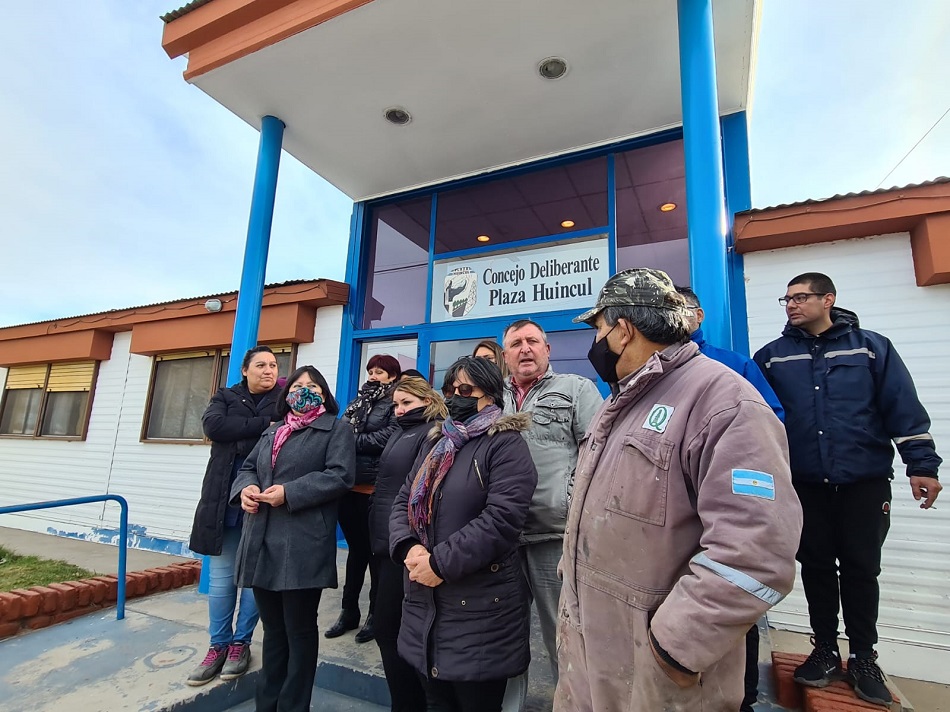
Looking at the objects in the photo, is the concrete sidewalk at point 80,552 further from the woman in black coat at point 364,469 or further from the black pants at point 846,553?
the black pants at point 846,553

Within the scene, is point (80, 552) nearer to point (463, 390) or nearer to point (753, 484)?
point (463, 390)

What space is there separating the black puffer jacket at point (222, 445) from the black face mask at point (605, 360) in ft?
6.68

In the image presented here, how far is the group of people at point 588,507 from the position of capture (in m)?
1.07

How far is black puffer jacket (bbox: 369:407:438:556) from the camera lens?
2377 mm

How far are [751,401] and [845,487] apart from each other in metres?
1.56

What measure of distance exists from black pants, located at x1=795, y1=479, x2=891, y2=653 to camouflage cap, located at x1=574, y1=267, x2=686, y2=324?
4.98 ft

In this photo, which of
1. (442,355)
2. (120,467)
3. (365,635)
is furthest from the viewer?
(120,467)

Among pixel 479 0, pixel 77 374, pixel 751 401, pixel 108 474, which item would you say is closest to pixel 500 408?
pixel 751 401

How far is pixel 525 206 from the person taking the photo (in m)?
5.27

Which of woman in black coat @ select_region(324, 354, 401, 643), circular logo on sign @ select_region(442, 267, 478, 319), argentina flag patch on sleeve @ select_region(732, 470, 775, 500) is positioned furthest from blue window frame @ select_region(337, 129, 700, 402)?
argentina flag patch on sleeve @ select_region(732, 470, 775, 500)

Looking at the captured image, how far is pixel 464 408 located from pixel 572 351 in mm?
2713

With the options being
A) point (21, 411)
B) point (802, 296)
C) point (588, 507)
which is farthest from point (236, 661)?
point (21, 411)

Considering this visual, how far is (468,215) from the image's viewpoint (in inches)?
218

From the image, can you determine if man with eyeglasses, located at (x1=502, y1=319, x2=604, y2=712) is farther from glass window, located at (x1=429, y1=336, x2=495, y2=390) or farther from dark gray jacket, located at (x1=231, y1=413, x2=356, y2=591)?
glass window, located at (x1=429, y1=336, x2=495, y2=390)
